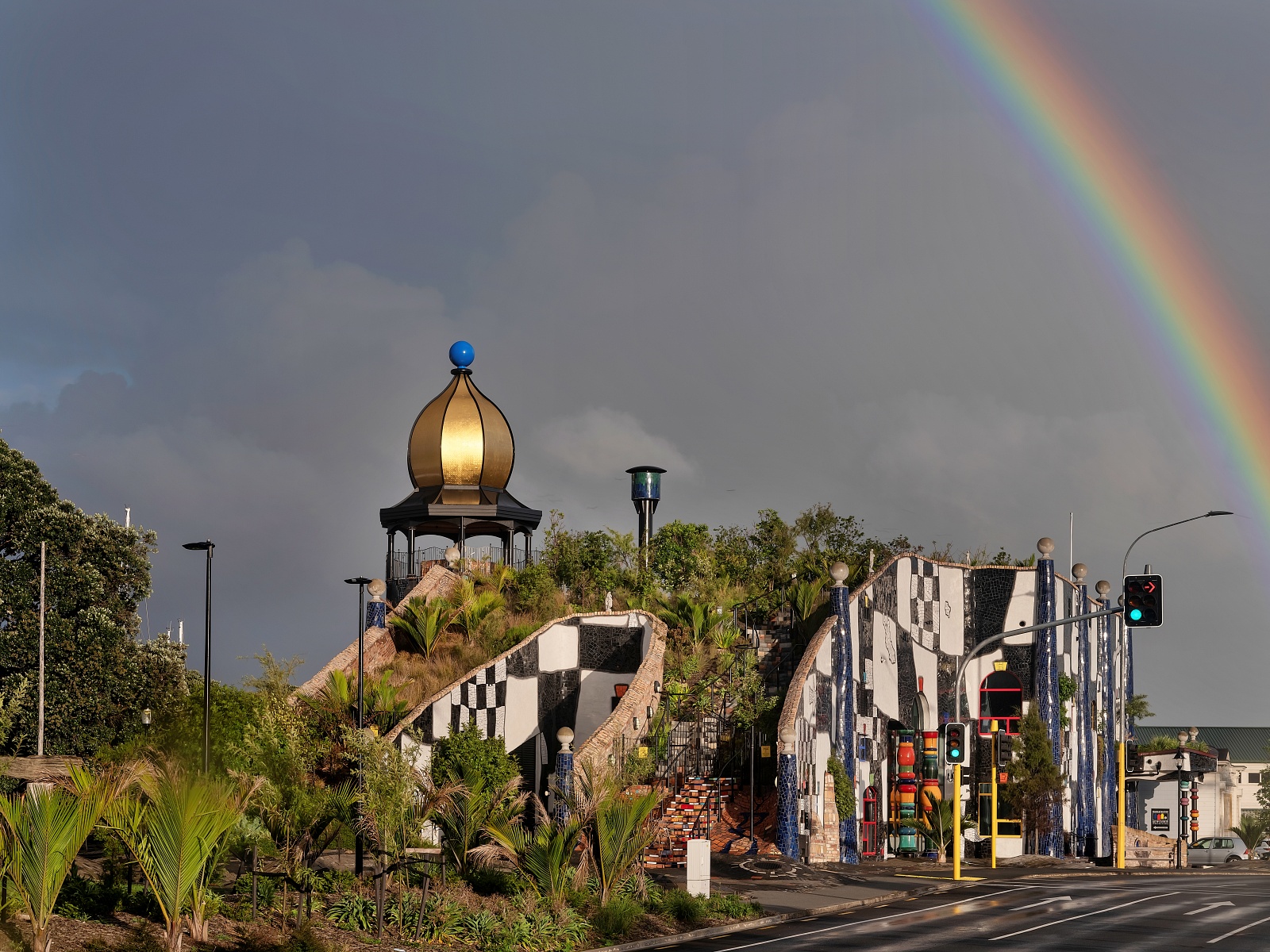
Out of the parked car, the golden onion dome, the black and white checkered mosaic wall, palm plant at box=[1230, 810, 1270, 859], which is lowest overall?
palm plant at box=[1230, 810, 1270, 859]

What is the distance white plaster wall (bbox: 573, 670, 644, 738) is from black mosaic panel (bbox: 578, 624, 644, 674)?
175 mm

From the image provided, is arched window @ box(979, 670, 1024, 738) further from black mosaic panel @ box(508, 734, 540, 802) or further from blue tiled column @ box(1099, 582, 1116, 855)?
black mosaic panel @ box(508, 734, 540, 802)

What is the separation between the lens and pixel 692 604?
42844 mm

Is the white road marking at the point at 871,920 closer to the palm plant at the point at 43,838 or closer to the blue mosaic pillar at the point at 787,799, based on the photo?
the blue mosaic pillar at the point at 787,799

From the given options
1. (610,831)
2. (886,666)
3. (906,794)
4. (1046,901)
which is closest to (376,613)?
(886,666)

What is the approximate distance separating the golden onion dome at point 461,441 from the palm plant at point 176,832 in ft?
106

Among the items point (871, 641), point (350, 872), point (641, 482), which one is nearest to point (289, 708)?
point (350, 872)

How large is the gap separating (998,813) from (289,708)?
79.6 feet

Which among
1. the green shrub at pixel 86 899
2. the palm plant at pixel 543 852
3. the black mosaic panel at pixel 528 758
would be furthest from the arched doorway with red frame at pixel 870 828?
the green shrub at pixel 86 899

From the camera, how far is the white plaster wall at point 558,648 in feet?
129

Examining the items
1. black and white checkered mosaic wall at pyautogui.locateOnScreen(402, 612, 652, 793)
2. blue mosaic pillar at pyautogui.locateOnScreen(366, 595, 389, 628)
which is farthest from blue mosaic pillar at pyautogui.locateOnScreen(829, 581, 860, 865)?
blue mosaic pillar at pyautogui.locateOnScreen(366, 595, 389, 628)

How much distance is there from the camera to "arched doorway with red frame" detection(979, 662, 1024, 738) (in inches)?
1845

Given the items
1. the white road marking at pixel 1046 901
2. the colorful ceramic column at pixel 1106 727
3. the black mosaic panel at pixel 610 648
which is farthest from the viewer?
the colorful ceramic column at pixel 1106 727

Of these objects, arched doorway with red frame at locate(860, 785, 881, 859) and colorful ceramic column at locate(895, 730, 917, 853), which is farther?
colorful ceramic column at locate(895, 730, 917, 853)
